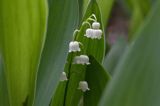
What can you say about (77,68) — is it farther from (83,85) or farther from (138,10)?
(138,10)

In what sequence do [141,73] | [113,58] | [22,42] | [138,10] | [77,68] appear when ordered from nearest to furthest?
[141,73] → [22,42] → [77,68] → [113,58] → [138,10]

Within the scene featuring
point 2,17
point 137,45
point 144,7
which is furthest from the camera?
point 144,7

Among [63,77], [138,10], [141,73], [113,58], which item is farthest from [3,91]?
[138,10]

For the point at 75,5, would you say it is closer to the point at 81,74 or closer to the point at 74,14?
the point at 74,14

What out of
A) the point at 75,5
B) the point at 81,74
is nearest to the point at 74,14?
the point at 75,5

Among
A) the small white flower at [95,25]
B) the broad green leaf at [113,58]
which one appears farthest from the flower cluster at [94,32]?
the broad green leaf at [113,58]

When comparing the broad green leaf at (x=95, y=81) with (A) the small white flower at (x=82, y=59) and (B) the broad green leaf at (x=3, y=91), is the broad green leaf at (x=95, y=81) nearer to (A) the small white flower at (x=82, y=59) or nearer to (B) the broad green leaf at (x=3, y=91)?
(A) the small white flower at (x=82, y=59)
